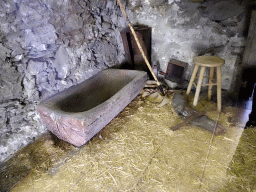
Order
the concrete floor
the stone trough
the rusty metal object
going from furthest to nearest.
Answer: the rusty metal object → the stone trough → the concrete floor

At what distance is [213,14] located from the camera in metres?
3.10

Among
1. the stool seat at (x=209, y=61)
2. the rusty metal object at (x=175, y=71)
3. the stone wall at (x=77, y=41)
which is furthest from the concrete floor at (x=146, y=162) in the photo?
the rusty metal object at (x=175, y=71)

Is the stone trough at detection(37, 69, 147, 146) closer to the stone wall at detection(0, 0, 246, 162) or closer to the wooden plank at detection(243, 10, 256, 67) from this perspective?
the stone wall at detection(0, 0, 246, 162)

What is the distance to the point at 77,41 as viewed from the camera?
9.50 feet

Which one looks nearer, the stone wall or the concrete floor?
the concrete floor

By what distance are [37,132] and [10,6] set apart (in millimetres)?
1676

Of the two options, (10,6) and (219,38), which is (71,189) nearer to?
(10,6)

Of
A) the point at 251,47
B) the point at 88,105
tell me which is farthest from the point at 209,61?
the point at 88,105

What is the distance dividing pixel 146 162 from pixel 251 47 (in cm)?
262

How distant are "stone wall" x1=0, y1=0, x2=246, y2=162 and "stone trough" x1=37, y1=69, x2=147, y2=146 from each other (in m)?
0.23

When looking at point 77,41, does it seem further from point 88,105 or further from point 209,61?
point 209,61

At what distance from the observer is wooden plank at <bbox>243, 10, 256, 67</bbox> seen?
2827 mm

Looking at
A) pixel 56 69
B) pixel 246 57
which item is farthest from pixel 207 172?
pixel 56 69

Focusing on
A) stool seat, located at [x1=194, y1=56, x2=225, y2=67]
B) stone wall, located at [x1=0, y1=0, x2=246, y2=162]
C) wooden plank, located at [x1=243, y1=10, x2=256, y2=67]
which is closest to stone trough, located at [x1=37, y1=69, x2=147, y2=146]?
stone wall, located at [x1=0, y1=0, x2=246, y2=162]
